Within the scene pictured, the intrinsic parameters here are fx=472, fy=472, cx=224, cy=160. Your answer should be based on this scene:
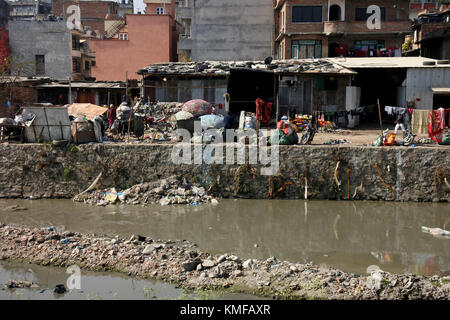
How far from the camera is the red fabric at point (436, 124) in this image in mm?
16516

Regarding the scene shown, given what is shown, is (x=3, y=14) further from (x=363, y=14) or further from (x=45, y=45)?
(x=363, y=14)

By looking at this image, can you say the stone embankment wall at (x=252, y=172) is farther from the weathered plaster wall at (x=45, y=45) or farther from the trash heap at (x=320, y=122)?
the weathered plaster wall at (x=45, y=45)

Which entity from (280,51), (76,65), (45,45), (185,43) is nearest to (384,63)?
(280,51)

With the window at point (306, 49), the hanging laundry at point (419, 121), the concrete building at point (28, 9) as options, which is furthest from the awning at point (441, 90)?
the concrete building at point (28, 9)

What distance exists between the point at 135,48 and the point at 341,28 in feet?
46.6

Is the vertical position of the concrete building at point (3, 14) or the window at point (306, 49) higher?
the concrete building at point (3, 14)

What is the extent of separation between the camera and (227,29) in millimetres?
32094

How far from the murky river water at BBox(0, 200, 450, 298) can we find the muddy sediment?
3.11 feet

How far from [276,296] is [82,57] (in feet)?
103

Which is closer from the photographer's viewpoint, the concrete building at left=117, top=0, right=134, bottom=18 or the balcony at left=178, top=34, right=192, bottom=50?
the balcony at left=178, top=34, right=192, bottom=50

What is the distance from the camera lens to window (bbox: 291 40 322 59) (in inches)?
1134

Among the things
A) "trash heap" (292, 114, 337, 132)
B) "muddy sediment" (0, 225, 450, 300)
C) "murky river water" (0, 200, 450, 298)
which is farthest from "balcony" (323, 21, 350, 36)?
"muddy sediment" (0, 225, 450, 300)

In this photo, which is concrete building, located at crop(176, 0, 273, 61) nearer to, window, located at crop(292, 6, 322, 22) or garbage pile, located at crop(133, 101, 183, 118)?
window, located at crop(292, 6, 322, 22)

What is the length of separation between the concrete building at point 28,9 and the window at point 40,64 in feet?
37.2
